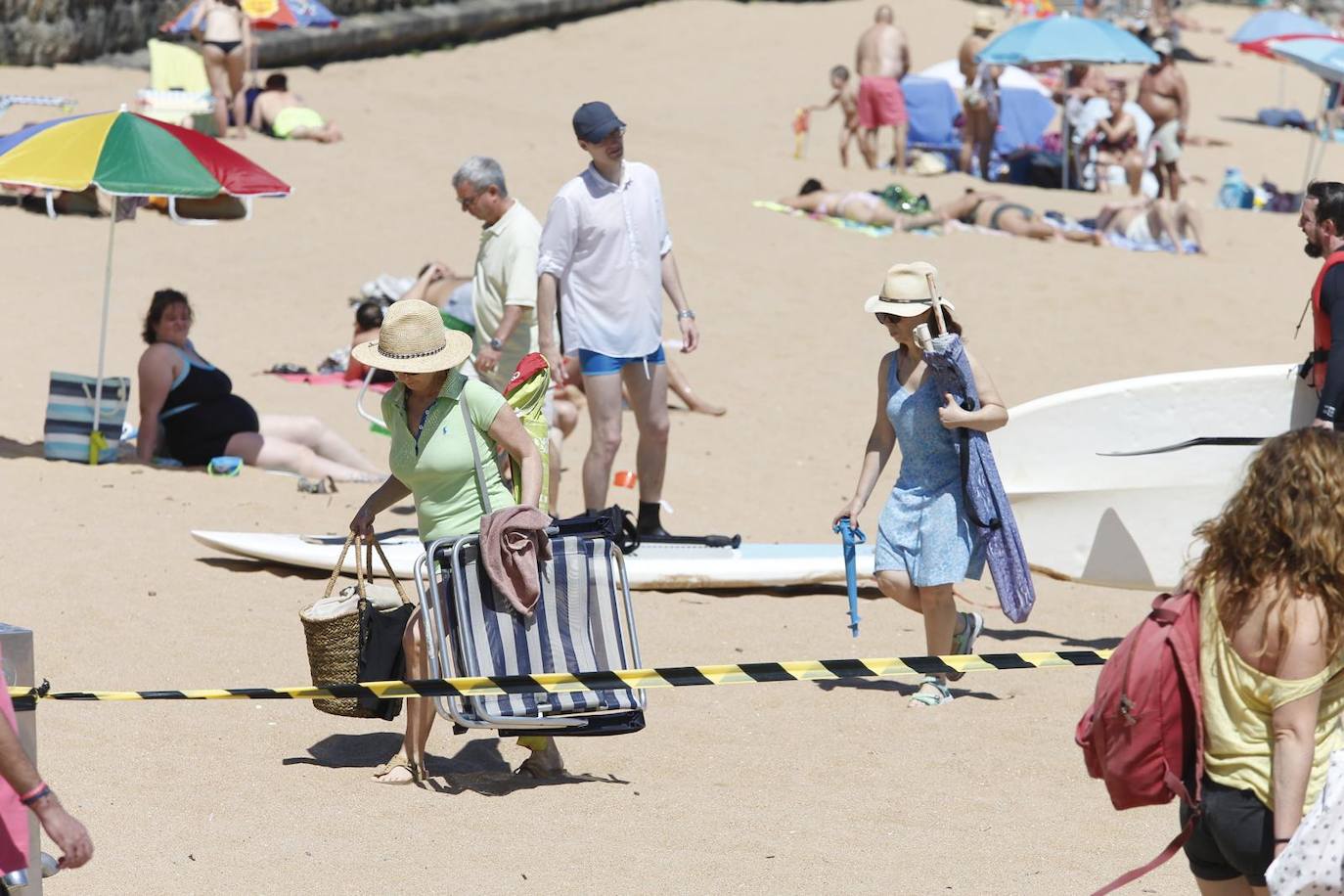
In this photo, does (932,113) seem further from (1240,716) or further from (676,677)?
(1240,716)

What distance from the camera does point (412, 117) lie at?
58.7ft

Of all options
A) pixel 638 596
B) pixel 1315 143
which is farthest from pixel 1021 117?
pixel 638 596

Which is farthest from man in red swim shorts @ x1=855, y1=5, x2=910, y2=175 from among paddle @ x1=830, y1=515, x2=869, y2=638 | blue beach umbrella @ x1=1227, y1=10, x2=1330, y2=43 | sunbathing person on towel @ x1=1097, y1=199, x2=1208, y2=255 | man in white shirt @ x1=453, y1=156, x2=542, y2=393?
paddle @ x1=830, y1=515, x2=869, y2=638

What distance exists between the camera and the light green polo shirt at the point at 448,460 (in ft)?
16.6

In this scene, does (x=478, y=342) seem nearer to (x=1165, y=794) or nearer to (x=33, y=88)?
(x=1165, y=794)

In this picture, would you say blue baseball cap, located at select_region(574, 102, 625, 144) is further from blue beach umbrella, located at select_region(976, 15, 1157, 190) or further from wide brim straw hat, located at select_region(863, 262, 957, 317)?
blue beach umbrella, located at select_region(976, 15, 1157, 190)

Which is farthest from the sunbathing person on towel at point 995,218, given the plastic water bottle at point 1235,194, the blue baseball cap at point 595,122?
the blue baseball cap at point 595,122

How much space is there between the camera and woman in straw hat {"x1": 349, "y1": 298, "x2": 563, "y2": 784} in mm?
5031

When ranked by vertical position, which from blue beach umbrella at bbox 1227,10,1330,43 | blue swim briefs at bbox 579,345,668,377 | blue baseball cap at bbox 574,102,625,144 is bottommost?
blue beach umbrella at bbox 1227,10,1330,43

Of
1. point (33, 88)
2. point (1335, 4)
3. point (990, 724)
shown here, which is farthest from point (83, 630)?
point (1335, 4)

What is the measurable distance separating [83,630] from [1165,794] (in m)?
4.33

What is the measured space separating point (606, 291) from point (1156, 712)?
449 centimetres

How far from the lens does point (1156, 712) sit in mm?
3041

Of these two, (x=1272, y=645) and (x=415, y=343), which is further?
(x=415, y=343)
